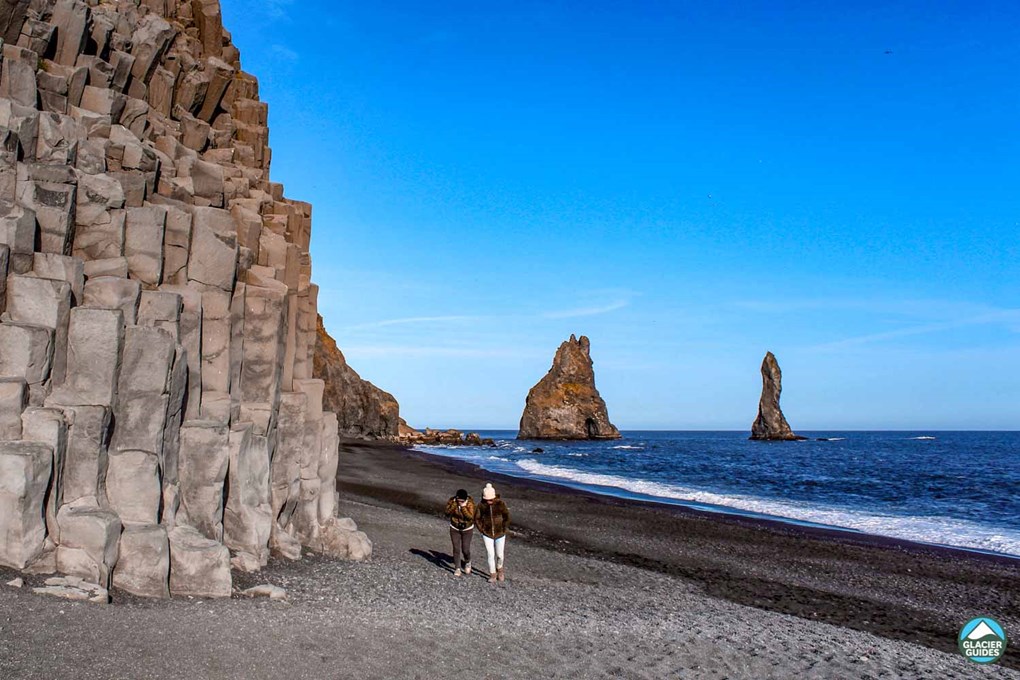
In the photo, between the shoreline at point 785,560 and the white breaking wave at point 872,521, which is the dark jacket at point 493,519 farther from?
the white breaking wave at point 872,521

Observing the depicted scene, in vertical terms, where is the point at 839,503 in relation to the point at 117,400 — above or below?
below

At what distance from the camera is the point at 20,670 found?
8719mm

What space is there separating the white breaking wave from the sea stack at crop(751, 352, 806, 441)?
118 m

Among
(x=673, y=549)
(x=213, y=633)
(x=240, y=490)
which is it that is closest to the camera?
(x=213, y=633)

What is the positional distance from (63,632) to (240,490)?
18.3ft

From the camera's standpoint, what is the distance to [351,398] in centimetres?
8700

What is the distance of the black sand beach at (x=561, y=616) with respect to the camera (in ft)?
34.2

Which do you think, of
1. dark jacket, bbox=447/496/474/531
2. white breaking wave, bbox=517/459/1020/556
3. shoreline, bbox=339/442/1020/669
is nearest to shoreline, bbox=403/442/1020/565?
shoreline, bbox=339/442/1020/669

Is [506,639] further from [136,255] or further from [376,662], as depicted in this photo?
Result: [136,255]

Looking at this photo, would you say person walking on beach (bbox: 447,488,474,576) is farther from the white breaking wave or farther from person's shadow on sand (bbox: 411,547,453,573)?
the white breaking wave

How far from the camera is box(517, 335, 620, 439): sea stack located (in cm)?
14500

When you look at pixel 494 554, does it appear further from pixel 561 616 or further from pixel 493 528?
pixel 561 616

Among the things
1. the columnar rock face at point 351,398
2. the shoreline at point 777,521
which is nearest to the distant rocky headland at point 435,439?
the columnar rock face at point 351,398

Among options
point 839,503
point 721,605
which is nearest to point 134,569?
point 721,605
